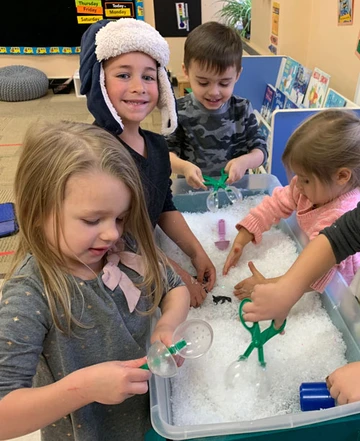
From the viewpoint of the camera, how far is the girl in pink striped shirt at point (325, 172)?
2.58 ft

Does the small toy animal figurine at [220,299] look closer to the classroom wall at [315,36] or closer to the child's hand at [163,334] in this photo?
the child's hand at [163,334]

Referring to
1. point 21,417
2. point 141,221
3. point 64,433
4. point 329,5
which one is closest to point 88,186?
point 141,221

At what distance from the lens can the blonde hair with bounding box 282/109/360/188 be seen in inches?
30.9

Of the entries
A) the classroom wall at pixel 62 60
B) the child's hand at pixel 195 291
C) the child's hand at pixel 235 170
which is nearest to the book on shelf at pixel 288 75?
the child's hand at pixel 235 170

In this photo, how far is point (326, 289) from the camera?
2.58 feet

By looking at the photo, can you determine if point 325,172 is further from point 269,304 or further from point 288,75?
point 288,75

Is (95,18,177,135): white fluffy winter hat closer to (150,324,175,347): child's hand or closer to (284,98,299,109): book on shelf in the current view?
(150,324,175,347): child's hand

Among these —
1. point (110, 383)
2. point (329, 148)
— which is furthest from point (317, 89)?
point (110, 383)

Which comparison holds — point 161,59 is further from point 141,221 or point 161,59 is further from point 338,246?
point 338,246

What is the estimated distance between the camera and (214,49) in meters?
1.05

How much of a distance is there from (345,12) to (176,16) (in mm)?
2573

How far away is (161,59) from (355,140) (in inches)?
15.6

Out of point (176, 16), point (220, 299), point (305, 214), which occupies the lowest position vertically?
point (220, 299)

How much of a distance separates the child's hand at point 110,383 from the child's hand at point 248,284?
383 mm
